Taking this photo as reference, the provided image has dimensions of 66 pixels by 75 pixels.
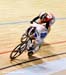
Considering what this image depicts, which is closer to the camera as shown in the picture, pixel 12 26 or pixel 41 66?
pixel 41 66

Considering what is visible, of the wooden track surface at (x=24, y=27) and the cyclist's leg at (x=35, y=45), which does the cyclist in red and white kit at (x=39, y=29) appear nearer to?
the cyclist's leg at (x=35, y=45)

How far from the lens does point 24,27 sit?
2961 millimetres

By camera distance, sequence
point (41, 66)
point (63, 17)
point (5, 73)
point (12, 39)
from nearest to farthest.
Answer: point (5, 73), point (41, 66), point (12, 39), point (63, 17)

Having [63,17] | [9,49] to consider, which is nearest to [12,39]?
[9,49]

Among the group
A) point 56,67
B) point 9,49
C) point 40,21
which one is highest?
point 40,21

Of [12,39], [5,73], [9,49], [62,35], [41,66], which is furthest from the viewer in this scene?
[62,35]

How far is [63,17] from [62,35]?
0.73m

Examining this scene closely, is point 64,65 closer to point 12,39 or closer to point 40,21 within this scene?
point 40,21

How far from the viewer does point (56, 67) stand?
2217 millimetres

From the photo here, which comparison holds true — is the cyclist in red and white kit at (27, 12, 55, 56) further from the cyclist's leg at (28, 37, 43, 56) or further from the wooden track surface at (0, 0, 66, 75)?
the wooden track surface at (0, 0, 66, 75)

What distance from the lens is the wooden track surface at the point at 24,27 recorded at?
7.64 ft

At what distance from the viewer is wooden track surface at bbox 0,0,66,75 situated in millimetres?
2328

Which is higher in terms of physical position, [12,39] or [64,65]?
[12,39]

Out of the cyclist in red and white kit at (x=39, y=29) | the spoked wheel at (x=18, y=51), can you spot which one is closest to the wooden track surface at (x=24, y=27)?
the spoked wheel at (x=18, y=51)
